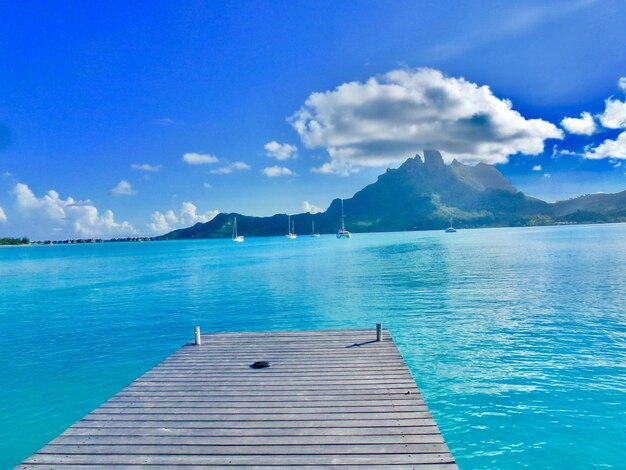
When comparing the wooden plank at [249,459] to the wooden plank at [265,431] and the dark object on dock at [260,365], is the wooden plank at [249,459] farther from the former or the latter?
the dark object on dock at [260,365]

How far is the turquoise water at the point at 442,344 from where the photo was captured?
13.1 meters

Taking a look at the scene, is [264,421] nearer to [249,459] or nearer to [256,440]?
[256,440]

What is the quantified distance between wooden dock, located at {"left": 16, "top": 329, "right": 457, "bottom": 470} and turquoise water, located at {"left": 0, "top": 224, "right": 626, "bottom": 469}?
164 inches

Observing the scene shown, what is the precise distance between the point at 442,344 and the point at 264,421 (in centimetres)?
1538

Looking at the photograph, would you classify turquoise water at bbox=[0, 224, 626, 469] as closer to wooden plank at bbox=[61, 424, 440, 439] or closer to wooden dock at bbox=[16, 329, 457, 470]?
wooden dock at bbox=[16, 329, 457, 470]

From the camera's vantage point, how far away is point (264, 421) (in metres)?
9.30

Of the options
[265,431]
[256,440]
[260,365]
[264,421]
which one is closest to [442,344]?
[260,365]

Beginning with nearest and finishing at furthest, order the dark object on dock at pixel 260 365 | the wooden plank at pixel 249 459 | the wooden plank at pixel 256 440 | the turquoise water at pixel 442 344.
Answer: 1. the wooden plank at pixel 249 459
2. the wooden plank at pixel 256 440
3. the turquoise water at pixel 442 344
4. the dark object on dock at pixel 260 365

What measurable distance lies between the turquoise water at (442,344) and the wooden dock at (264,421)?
4.17 meters

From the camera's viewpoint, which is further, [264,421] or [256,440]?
[264,421]

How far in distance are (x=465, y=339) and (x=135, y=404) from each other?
61.2 feet

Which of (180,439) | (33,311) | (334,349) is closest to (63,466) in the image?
(180,439)

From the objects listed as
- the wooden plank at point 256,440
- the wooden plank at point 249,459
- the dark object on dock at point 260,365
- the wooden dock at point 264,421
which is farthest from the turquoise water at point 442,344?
the dark object on dock at point 260,365

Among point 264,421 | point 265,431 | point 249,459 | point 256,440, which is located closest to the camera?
point 249,459
